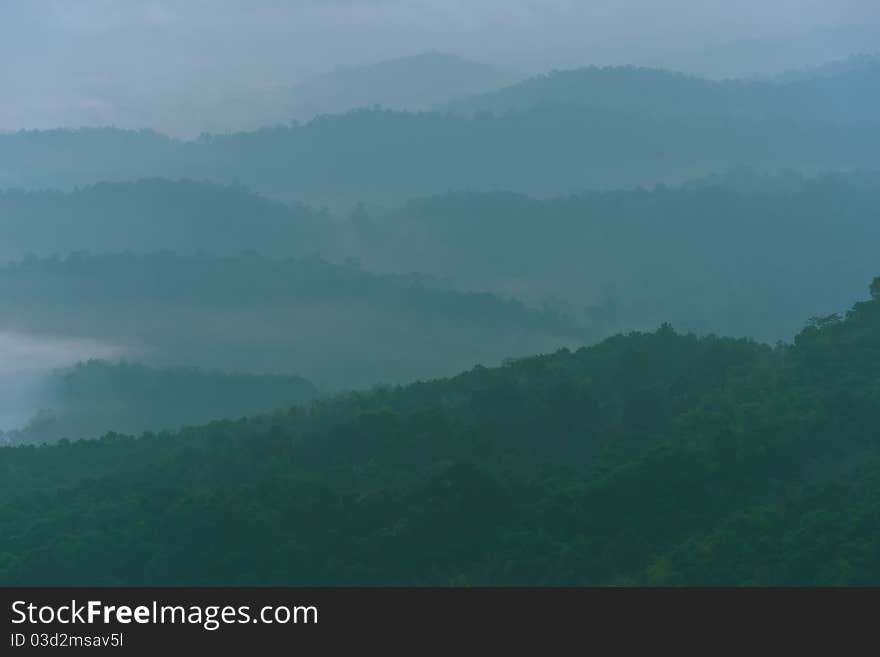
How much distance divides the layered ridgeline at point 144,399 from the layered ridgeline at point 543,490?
4992 centimetres

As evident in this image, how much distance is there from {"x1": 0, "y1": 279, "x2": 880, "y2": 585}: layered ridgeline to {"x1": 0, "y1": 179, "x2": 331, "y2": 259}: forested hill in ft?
313

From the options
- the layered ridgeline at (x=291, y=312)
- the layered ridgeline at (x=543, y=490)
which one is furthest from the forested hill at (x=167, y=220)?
the layered ridgeline at (x=543, y=490)

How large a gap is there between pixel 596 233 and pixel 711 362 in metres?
80.5

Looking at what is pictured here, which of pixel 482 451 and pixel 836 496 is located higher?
pixel 482 451

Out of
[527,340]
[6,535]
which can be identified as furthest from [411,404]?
[527,340]

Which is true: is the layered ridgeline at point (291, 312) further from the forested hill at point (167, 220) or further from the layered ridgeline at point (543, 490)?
the layered ridgeline at point (543, 490)

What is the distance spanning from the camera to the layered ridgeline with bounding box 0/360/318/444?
296 feet

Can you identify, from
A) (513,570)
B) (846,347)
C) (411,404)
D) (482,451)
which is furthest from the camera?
(411,404)

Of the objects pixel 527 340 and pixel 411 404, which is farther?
pixel 527 340

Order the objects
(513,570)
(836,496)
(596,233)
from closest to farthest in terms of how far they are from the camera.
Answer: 1. (836,496)
2. (513,570)
3. (596,233)

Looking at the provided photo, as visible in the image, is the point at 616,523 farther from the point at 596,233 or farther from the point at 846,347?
the point at 596,233

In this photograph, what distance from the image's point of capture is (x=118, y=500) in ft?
113

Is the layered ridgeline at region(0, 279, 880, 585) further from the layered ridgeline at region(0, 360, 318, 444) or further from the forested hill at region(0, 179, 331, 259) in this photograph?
the forested hill at region(0, 179, 331, 259)

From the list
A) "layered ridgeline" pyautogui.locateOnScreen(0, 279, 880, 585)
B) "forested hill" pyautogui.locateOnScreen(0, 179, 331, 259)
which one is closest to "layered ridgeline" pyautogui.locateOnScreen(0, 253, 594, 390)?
"forested hill" pyautogui.locateOnScreen(0, 179, 331, 259)
